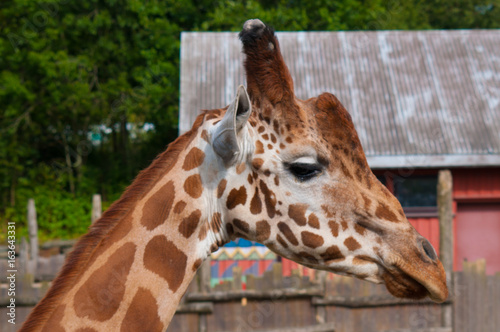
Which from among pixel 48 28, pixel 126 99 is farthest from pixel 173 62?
pixel 48 28

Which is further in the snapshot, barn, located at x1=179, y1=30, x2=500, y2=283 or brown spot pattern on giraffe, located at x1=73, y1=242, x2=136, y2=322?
barn, located at x1=179, y1=30, x2=500, y2=283

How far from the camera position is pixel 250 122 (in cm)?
219

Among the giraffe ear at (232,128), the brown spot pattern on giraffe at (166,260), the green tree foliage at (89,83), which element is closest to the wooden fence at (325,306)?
the brown spot pattern on giraffe at (166,260)

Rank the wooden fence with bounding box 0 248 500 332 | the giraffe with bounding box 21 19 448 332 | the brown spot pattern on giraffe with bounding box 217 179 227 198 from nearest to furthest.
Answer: the giraffe with bounding box 21 19 448 332, the brown spot pattern on giraffe with bounding box 217 179 227 198, the wooden fence with bounding box 0 248 500 332

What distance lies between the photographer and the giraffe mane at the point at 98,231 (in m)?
1.96

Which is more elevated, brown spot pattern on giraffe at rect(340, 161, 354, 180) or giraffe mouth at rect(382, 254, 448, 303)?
brown spot pattern on giraffe at rect(340, 161, 354, 180)

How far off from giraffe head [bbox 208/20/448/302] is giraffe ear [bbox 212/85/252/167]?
0.10ft

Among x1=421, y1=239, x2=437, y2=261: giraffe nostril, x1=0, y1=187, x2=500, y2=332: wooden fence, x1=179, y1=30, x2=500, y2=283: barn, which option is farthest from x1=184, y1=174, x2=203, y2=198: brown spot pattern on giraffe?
x1=179, y1=30, x2=500, y2=283: barn

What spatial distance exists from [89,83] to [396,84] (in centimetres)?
1461

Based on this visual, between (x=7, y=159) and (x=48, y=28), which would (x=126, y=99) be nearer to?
(x=48, y=28)

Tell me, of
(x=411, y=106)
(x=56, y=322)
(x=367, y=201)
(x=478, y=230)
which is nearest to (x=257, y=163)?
(x=367, y=201)

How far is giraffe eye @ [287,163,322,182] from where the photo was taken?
2.16 metres

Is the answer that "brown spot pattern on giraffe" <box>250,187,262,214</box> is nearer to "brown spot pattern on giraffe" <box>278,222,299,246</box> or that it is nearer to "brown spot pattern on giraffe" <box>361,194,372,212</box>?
"brown spot pattern on giraffe" <box>278,222,299,246</box>

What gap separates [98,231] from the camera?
2088 millimetres
